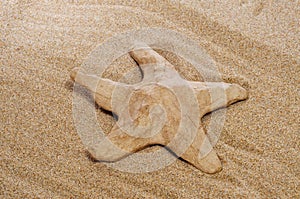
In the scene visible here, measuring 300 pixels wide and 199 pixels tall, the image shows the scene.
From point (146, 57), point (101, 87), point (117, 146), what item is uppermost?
point (146, 57)

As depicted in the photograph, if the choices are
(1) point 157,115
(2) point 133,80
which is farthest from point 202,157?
(2) point 133,80

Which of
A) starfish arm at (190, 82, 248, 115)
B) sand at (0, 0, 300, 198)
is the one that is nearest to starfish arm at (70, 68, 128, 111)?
sand at (0, 0, 300, 198)

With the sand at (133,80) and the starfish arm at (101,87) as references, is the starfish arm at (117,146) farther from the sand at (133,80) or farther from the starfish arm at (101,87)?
the starfish arm at (101,87)

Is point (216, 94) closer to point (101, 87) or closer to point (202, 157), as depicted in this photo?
point (202, 157)

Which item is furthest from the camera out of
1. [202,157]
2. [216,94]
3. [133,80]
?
[133,80]

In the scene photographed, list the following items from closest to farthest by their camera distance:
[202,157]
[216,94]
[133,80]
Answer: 1. [202,157]
2. [216,94]
3. [133,80]

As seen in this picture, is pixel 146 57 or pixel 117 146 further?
pixel 146 57

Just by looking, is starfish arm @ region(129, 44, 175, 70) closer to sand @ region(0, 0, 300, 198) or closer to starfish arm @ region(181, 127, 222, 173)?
sand @ region(0, 0, 300, 198)
